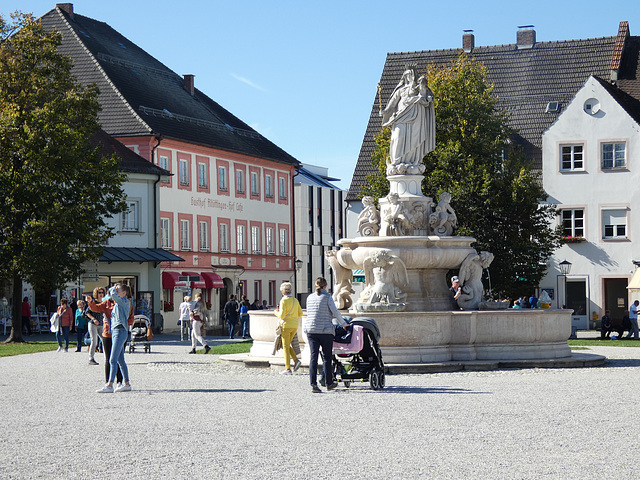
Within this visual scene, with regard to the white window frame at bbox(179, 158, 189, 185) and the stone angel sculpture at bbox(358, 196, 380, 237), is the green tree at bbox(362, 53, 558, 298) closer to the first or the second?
the stone angel sculpture at bbox(358, 196, 380, 237)

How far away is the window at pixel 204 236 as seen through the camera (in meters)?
66.5

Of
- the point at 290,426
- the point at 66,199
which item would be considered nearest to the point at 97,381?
the point at 290,426

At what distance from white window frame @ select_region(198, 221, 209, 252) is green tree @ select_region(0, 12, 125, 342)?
2622 centimetres

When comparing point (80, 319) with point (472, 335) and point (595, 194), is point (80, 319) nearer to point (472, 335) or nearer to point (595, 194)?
point (472, 335)

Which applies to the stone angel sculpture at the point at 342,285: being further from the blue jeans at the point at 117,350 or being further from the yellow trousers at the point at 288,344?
the blue jeans at the point at 117,350

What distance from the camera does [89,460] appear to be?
10500 millimetres

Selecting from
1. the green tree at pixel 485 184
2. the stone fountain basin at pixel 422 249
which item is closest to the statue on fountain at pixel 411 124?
the stone fountain basin at pixel 422 249

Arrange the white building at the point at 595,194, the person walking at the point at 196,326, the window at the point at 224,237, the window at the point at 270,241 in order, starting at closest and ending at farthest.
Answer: the person walking at the point at 196,326 < the white building at the point at 595,194 < the window at the point at 224,237 < the window at the point at 270,241

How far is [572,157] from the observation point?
53.3 m

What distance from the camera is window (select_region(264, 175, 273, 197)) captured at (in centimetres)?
7356

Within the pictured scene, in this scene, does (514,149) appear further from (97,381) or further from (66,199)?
(97,381)

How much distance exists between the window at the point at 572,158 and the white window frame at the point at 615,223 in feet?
7.44

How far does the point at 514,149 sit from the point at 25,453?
1513 inches

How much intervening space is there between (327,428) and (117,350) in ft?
20.2
